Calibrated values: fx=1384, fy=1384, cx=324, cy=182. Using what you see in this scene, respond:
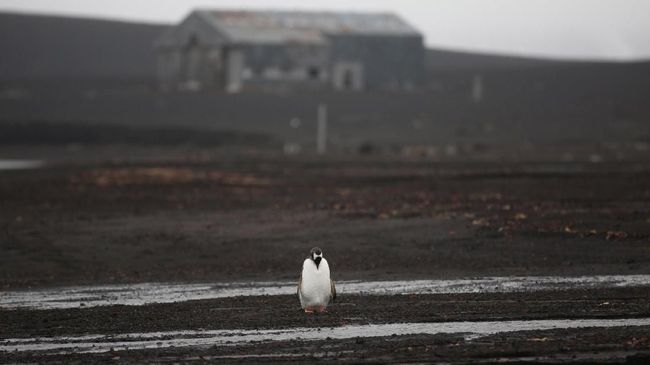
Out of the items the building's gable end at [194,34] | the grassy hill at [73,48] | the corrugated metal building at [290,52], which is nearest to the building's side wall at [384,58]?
the corrugated metal building at [290,52]

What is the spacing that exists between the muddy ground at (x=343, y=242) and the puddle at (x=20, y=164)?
2800mm

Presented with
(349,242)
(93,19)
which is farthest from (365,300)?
(93,19)

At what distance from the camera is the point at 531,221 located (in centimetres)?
2362

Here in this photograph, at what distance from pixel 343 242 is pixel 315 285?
7995mm

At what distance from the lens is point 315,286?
48.1 ft

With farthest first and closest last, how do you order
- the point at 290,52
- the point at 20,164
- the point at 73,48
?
the point at 73,48 → the point at 290,52 → the point at 20,164

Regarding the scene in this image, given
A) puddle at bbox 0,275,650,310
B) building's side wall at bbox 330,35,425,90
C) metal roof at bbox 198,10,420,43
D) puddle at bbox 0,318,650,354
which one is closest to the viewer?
puddle at bbox 0,318,650,354

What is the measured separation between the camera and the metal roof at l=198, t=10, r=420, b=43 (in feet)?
223

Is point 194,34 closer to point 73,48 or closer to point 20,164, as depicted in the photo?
point 20,164

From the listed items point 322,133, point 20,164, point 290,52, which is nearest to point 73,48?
point 290,52

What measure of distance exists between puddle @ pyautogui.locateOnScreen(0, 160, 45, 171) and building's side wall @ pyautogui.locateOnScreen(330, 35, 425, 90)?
2432cm

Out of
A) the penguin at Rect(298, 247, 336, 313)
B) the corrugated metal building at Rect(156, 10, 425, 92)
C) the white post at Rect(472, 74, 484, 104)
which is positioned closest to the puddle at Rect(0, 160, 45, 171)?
the corrugated metal building at Rect(156, 10, 425, 92)

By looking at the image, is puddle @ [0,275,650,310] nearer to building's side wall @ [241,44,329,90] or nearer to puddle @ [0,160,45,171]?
puddle @ [0,160,45,171]

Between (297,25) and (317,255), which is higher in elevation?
(297,25)
